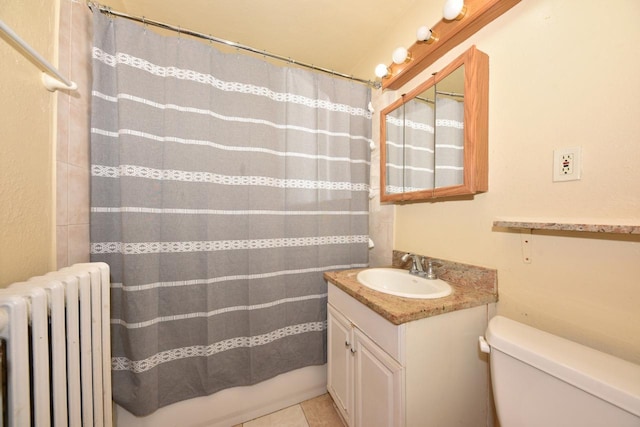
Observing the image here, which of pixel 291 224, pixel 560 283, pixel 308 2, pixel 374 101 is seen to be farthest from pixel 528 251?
pixel 308 2

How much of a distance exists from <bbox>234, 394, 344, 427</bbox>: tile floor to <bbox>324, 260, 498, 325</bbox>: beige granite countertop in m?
Answer: 0.80

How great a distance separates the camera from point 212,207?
1115 millimetres

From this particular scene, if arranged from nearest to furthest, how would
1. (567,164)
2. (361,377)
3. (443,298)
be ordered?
(567,164)
(443,298)
(361,377)

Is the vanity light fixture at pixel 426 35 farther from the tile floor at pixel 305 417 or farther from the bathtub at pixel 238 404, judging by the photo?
the tile floor at pixel 305 417

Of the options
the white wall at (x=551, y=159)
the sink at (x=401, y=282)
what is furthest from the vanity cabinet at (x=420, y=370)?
the white wall at (x=551, y=159)

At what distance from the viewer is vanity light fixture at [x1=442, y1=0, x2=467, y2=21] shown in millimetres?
880

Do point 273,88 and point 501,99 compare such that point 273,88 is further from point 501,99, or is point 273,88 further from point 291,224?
point 501,99

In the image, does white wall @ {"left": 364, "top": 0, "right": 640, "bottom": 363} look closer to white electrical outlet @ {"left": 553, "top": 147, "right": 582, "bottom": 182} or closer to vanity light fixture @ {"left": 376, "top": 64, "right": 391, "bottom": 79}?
white electrical outlet @ {"left": 553, "top": 147, "right": 582, "bottom": 182}

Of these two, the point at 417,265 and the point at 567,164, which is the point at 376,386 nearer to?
the point at 417,265

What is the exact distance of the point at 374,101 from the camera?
152cm

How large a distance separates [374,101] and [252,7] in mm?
917

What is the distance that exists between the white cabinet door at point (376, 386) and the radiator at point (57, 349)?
96 cm

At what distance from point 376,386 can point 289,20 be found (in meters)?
2.00

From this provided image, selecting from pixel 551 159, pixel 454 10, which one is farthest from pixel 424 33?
pixel 551 159
